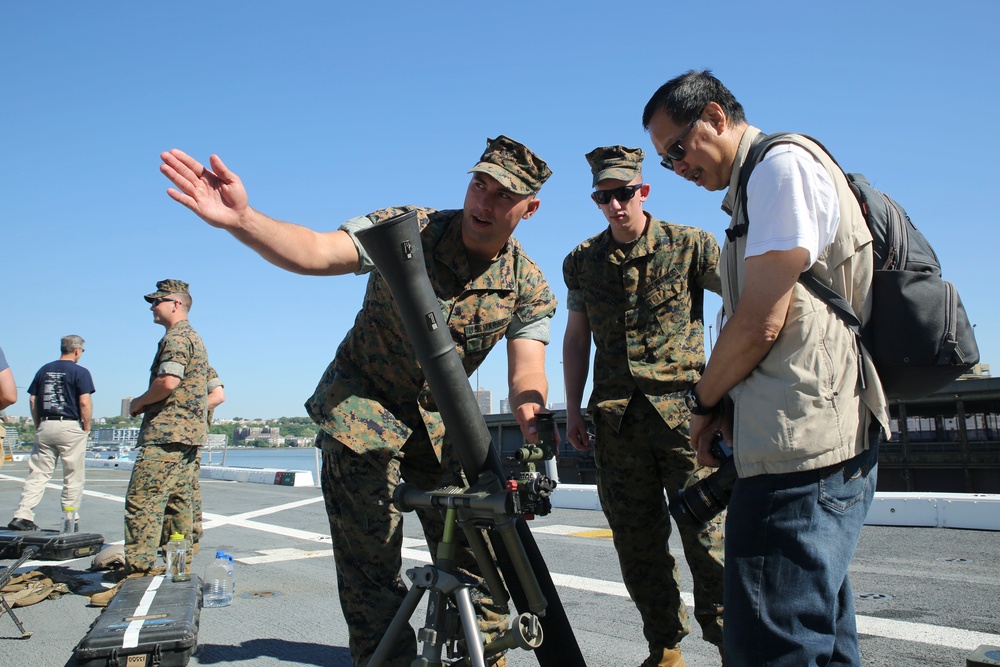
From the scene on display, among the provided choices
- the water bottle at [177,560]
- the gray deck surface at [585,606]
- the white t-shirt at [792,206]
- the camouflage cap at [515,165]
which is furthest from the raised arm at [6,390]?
the white t-shirt at [792,206]

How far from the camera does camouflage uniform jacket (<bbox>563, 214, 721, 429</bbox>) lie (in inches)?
134

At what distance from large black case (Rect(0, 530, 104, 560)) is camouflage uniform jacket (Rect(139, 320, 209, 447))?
4.50 feet

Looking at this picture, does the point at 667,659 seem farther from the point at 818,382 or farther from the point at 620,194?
the point at 620,194

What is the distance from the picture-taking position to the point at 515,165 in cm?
284

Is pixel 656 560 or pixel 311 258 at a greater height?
pixel 311 258

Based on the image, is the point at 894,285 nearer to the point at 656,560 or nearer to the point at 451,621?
the point at 451,621

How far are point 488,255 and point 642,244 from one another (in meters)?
0.93

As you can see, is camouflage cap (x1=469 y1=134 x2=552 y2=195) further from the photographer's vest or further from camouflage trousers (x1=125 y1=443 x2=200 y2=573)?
camouflage trousers (x1=125 y1=443 x2=200 y2=573)

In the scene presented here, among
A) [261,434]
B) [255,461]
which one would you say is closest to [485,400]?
[255,461]

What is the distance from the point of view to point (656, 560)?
3326 millimetres

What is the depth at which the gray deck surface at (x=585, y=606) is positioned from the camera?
12.0 feet

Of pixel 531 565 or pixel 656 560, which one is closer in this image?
pixel 531 565

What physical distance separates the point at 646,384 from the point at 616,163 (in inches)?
42.7

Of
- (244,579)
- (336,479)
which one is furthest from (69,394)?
(336,479)
